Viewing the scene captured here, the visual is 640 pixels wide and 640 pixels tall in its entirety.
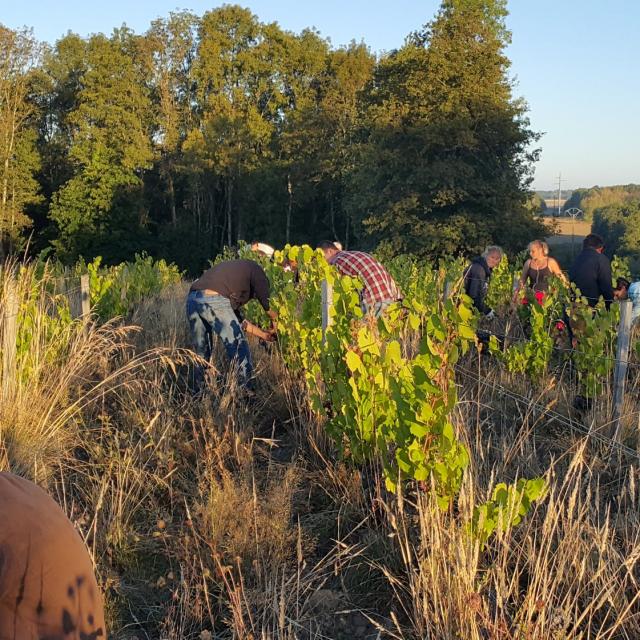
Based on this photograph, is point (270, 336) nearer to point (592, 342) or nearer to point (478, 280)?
point (592, 342)

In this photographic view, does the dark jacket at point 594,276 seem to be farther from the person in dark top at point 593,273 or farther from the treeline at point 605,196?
the treeline at point 605,196

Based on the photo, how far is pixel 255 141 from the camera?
3934 cm

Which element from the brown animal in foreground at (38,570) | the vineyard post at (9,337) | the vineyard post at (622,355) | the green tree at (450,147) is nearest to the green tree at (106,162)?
the green tree at (450,147)

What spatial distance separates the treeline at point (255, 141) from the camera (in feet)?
98.5

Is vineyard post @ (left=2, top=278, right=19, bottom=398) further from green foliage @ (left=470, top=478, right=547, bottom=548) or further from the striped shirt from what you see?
green foliage @ (left=470, top=478, right=547, bottom=548)

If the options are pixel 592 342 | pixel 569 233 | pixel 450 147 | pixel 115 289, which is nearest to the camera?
pixel 592 342

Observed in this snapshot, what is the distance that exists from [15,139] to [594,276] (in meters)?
34.3

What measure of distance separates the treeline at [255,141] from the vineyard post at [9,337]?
25.2 meters

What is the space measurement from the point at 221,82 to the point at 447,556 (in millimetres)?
41132

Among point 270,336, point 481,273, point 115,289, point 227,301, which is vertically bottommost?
point 270,336

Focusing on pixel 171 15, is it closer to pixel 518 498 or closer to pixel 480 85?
pixel 480 85

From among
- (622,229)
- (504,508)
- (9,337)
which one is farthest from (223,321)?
(622,229)

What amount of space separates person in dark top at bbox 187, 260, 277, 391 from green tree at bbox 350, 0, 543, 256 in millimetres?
23590

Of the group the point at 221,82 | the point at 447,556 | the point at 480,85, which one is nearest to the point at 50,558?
the point at 447,556
